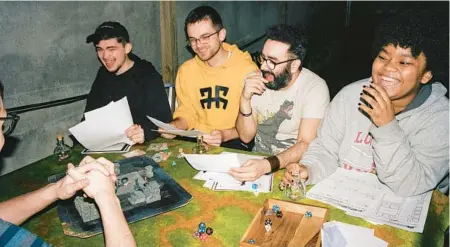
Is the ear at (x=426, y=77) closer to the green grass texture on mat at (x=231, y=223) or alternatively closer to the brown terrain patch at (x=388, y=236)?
the brown terrain patch at (x=388, y=236)

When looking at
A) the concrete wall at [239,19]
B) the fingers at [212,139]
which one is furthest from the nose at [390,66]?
the concrete wall at [239,19]

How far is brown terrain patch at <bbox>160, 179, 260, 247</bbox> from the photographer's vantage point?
1885 mm

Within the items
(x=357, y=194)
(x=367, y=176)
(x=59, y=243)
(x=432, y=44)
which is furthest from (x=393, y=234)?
(x=59, y=243)

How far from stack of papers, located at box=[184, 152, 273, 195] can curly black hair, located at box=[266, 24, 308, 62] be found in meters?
1.28

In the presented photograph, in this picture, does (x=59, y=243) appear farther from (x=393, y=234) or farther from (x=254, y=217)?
(x=393, y=234)

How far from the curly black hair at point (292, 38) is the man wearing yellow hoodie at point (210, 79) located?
2.12 feet

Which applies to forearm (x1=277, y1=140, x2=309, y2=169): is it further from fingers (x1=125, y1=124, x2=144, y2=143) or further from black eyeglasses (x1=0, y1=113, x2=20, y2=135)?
black eyeglasses (x1=0, y1=113, x2=20, y2=135)

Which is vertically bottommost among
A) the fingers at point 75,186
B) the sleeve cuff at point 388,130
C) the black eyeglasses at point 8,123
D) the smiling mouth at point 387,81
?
the fingers at point 75,186

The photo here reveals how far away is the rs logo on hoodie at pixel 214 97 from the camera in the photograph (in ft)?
12.8

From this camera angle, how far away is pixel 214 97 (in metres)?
3.95

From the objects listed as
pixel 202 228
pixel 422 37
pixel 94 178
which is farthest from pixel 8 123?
pixel 422 37

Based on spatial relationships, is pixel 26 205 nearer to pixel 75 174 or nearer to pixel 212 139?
pixel 75 174

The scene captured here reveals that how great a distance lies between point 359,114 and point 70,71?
3.32 metres

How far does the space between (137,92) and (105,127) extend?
109 centimetres
